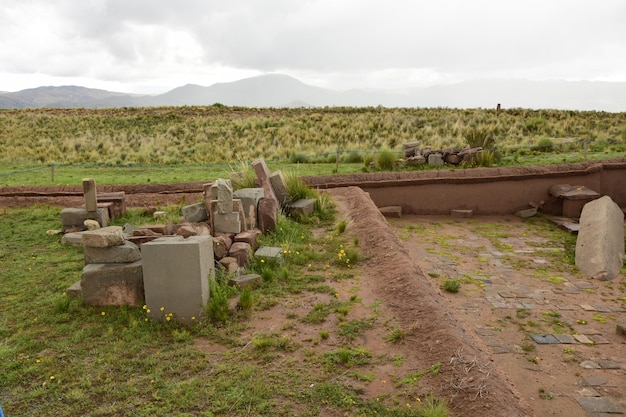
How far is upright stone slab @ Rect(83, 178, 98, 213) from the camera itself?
32.3ft

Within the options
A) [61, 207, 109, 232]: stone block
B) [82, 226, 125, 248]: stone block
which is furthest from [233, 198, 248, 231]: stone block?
[61, 207, 109, 232]: stone block

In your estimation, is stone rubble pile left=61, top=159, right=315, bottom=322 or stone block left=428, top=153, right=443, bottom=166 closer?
stone rubble pile left=61, top=159, right=315, bottom=322

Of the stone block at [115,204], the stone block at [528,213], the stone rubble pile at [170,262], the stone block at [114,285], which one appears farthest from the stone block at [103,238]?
the stone block at [528,213]

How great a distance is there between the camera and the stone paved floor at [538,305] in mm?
6043

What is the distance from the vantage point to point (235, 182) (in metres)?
11.2

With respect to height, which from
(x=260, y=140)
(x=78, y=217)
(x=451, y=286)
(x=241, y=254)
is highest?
(x=260, y=140)

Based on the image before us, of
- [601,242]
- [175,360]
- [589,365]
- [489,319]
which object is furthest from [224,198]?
[601,242]

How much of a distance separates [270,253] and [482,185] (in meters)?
8.55

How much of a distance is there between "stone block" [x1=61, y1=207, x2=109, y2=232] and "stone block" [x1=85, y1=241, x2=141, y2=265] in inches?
148

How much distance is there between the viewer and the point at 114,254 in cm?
658

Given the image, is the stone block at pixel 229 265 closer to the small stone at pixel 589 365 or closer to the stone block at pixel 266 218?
the stone block at pixel 266 218

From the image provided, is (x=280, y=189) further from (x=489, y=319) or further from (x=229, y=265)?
(x=489, y=319)

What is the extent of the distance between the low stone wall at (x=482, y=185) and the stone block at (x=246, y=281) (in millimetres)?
7375

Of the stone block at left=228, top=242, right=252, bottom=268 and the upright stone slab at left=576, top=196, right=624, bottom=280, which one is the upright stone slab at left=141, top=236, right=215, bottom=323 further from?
the upright stone slab at left=576, top=196, right=624, bottom=280
